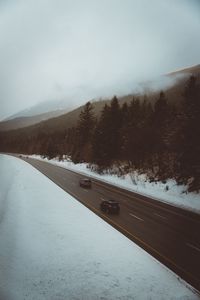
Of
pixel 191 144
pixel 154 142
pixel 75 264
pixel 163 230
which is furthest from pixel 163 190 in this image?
pixel 75 264

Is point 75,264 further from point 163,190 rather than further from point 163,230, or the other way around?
point 163,190

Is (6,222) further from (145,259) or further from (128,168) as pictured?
(128,168)

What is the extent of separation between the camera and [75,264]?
1226cm

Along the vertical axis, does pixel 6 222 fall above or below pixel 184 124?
below

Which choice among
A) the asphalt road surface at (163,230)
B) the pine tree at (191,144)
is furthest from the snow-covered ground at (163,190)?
the asphalt road surface at (163,230)

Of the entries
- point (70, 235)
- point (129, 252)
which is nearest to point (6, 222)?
point (70, 235)

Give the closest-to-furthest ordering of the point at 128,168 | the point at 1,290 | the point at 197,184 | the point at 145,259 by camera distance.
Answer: the point at 1,290 < the point at 145,259 < the point at 197,184 < the point at 128,168

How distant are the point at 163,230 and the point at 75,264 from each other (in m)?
7.56

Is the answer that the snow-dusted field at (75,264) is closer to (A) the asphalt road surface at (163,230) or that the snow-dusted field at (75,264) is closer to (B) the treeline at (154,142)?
(A) the asphalt road surface at (163,230)

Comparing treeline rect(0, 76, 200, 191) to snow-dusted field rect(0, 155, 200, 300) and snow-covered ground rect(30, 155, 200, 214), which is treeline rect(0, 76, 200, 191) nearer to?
snow-covered ground rect(30, 155, 200, 214)

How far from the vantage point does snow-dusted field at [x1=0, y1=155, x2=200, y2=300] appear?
10.1 meters

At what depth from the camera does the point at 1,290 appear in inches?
410

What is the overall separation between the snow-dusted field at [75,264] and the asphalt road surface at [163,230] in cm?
78

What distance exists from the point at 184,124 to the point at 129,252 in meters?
18.1
